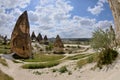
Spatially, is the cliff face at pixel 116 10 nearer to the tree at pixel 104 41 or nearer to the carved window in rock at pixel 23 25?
the tree at pixel 104 41

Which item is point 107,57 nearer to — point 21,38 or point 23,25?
point 21,38

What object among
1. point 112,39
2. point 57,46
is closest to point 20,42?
point 57,46

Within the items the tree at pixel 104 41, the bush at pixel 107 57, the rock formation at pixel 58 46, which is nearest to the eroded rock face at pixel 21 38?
the rock formation at pixel 58 46

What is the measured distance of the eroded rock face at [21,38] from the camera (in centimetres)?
4934

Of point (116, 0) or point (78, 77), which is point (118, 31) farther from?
point (78, 77)

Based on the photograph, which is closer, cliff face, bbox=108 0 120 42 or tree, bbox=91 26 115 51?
cliff face, bbox=108 0 120 42

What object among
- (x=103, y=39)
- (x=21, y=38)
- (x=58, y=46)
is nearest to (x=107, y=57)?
(x=103, y=39)

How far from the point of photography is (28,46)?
49.8 meters

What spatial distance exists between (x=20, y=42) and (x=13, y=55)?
3037mm

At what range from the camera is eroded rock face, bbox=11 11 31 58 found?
49.3 metres

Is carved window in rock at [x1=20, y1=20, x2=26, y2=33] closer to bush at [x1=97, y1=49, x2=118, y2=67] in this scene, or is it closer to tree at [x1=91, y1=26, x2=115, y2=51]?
tree at [x1=91, y1=26, x2=115, y2=51]

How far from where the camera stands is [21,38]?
50.0m

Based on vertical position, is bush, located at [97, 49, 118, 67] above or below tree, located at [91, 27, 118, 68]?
below

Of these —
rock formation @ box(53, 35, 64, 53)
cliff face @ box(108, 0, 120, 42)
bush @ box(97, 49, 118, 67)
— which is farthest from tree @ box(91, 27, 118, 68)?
rock formation @ box(53, 35, 64, 53)
